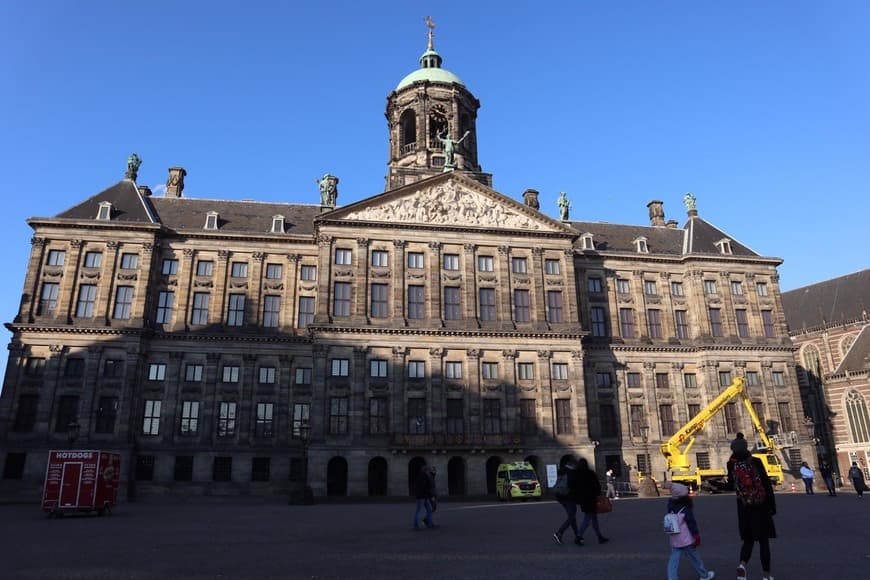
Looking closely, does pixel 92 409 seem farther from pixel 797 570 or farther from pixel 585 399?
pixel 797 570

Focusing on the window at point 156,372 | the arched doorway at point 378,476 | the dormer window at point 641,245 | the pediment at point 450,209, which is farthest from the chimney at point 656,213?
the window at point 156,372

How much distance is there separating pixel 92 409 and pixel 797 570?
4311cm

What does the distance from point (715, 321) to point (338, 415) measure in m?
33.3

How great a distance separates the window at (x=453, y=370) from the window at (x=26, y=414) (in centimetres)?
2815

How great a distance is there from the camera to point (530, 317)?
46281mm

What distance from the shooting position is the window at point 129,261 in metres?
45.0

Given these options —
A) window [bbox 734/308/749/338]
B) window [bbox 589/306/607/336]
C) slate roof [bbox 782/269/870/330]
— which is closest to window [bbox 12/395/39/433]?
window [bbox 589/306/607/336]

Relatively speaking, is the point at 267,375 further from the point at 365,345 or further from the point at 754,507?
the point at 754,507

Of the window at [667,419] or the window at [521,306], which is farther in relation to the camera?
the window at [667,419]

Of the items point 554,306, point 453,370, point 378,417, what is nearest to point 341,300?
point 378,417

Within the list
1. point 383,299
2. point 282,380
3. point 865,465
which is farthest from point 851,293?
point 282,380

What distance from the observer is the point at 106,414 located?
41.5m

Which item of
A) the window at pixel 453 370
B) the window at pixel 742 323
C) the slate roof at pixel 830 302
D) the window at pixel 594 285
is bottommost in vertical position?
the window at pixel 453 370

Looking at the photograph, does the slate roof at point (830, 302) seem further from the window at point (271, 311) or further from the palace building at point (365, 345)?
the window at point (271, 311)
